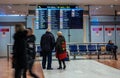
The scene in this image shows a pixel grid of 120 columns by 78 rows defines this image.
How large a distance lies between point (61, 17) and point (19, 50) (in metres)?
10.8

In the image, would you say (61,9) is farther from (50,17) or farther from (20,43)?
(20,43)

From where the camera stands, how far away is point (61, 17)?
1678cm

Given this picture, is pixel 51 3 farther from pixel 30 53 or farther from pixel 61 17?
pixel 30 53

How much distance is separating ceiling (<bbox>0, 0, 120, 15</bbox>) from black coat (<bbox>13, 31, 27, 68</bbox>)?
1031 centimetres

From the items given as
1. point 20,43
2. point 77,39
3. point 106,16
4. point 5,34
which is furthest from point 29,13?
point 20,43

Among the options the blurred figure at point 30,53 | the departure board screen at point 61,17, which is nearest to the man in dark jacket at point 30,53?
the blurred figure at point 30,53

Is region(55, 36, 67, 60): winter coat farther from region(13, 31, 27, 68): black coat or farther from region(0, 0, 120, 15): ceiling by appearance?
region(0, 0, 120, 15): ceiling

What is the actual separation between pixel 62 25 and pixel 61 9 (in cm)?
93

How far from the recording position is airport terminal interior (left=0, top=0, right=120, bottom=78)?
1639 centimetres

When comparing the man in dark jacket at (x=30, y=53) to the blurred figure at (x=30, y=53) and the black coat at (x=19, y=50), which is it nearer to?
the blurred figure at (x=30, y=53)

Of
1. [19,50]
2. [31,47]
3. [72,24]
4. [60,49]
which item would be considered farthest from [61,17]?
[19,50]

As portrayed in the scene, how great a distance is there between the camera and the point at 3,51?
20.7 m

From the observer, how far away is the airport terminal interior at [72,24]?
1639 centimetres

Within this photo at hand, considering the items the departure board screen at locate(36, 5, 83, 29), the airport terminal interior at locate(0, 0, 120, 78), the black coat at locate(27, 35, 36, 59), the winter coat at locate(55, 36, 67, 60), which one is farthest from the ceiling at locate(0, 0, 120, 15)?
the black coat at locate(27, 35, 36, 59)
